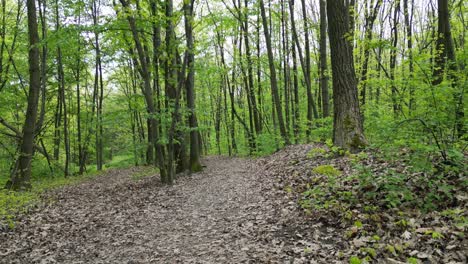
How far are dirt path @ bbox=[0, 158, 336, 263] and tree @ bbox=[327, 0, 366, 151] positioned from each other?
2.51 m

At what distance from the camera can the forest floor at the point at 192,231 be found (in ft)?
13.6

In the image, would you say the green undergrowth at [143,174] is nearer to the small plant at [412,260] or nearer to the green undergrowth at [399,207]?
the green undergrowth at [399,207]

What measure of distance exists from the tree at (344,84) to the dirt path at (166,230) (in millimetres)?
2505

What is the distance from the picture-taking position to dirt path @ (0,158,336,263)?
4.52 metres

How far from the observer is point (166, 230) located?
591cm

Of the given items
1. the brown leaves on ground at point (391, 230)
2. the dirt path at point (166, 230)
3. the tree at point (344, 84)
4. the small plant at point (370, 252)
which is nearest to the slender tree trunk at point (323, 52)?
the tree at point (344, 84)

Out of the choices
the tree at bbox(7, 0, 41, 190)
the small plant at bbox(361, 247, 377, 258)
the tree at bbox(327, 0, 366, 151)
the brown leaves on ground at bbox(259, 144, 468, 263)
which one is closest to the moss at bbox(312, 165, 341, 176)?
the brown leaves on ground at bbox(259, 144, 468, 263)

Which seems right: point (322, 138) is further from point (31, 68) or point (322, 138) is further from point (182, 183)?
point (31, 68)

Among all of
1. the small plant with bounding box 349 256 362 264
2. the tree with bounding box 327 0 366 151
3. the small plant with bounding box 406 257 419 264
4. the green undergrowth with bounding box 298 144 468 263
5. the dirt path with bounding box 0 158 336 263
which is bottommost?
the dirt path with bounding box 0 158 336 263

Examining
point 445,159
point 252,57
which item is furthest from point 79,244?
point 252,57

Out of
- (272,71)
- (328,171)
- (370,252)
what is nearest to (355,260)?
(370,252)

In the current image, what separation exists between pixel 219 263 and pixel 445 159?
382 cm

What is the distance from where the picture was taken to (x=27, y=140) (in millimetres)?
10711

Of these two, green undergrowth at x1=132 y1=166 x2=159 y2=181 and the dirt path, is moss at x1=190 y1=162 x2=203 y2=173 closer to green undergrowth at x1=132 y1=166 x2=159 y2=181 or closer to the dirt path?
green undergrowth at x1=132 y1=166 x2=159 y2=181
